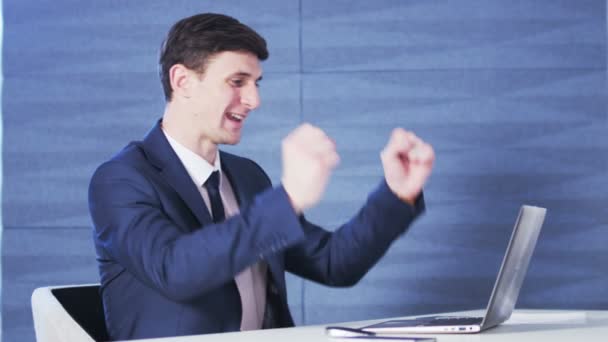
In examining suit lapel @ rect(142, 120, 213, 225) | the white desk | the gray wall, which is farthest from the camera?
the gray wall

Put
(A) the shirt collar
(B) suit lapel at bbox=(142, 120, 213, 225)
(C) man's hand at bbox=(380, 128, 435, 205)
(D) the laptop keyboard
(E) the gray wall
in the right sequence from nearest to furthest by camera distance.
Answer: (D) the laptop keyboard → (C) man's hand at bbox=(380, 128, 435, 205) → (B) suit lapel at bbox=(142, 120, 213, 225) → (A) the shirt collar → (E) the gray wall

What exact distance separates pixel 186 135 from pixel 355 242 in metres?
0.48

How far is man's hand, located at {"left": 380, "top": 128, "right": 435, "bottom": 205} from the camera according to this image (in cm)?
194

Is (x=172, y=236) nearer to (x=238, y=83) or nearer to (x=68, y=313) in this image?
(x=68, y=313)

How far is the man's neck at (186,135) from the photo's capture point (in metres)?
2.16

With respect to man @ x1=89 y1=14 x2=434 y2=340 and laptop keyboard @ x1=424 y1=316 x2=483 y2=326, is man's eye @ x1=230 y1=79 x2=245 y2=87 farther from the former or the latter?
laptop keyboard @ x1=424 y1=316 x2=483 y2=326

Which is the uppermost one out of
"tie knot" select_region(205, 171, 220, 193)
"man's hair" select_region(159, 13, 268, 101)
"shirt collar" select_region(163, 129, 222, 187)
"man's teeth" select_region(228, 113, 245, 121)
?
"man's hair" select_region(159, 13, 268, 101)

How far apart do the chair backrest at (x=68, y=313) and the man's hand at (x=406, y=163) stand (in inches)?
28.4

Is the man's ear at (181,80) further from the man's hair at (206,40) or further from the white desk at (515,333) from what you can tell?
the white desk at (515,333)

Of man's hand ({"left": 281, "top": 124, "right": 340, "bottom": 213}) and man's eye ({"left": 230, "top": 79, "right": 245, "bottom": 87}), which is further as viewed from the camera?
man's eye ({"left": 230, "top": 79, "right": 245, "bottom": 87})

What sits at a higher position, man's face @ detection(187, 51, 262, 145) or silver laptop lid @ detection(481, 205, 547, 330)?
man's face @ detection(187, 51, 262, 145)

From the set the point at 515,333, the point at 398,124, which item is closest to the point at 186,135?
the point at 515,333

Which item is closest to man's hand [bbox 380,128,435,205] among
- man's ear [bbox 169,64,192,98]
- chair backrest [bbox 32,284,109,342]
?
man's ear [bbox 169,64,192,98]

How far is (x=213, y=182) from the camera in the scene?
2.18 m
